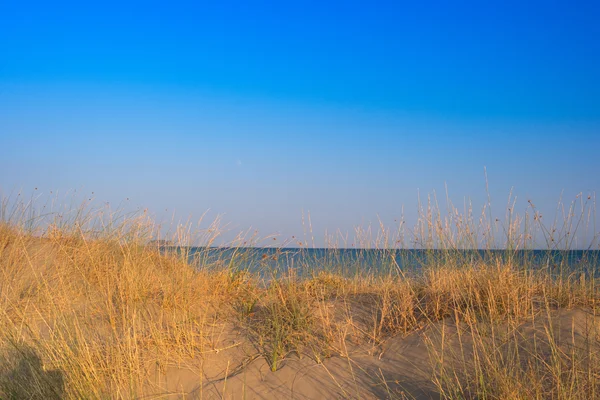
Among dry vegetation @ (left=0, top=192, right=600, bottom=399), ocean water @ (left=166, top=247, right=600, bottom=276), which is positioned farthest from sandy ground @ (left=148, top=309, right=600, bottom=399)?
ocean water @ (left=166, top=247, right=600, bottom=276)

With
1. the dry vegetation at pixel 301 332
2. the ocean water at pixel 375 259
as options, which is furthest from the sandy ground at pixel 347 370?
the ocean water at pixel 375 259

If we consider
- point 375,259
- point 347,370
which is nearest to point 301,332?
point 347,370

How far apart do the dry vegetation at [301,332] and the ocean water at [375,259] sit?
72 millimetres

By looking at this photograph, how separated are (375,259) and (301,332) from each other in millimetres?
2226

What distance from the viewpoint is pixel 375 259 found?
6531mm

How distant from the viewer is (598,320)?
395 cm

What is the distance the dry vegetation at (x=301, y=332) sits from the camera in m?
3.53

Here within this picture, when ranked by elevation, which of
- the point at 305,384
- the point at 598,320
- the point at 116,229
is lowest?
the point at 305,384

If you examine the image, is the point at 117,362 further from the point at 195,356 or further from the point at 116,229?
the point at 116,229

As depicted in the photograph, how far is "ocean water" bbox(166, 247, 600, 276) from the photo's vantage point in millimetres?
5242

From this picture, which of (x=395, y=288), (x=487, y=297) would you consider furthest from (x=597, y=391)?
(x=395, y=288)

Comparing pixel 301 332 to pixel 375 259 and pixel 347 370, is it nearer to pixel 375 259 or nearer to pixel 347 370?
pixel 347 370

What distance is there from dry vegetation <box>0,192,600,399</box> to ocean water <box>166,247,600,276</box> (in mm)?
72

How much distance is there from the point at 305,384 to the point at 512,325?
6.07 ft
